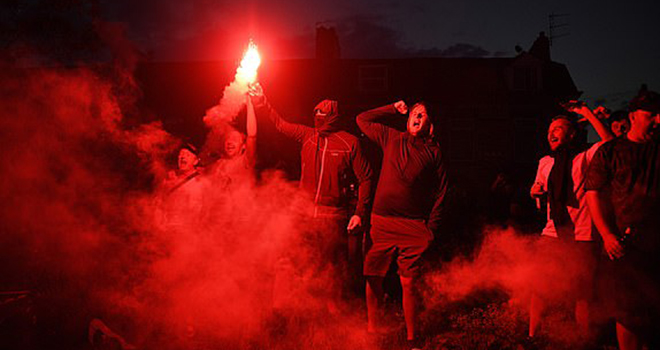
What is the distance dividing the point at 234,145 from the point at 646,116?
401cm

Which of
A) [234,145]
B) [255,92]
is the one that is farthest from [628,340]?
[234,145]

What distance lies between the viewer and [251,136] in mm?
5383

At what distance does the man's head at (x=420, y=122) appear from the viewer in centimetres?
472

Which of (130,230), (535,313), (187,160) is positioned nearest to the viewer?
(535,313)

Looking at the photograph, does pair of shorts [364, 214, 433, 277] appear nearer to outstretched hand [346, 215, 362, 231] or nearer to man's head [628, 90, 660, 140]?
outstretched hand [346, 215, 362, 231]

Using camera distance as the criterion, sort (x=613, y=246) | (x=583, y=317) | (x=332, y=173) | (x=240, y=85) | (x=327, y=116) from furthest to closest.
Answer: (x=240, y=85) → (x=327, y=116) → (x=332, y=173) → (x=583, y=317) → (x=613, y=246)

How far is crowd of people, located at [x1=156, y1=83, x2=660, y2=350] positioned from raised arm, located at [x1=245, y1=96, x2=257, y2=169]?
0.01 meters

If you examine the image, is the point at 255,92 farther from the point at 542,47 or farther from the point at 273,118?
the point at 542,47

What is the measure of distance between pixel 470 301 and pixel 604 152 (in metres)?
2.65

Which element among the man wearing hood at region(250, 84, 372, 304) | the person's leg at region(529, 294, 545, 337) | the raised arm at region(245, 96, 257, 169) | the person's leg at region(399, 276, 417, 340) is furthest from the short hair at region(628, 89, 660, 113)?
the raised arm at region(245, 96, 257, 169)

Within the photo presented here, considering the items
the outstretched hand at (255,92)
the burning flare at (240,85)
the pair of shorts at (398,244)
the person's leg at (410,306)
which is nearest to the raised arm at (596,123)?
the pair of shorts at (398,244)

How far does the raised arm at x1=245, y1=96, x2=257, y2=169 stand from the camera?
210 inches

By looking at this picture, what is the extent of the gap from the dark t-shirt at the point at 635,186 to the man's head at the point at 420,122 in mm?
1615

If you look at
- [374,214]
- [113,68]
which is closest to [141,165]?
[113,68]
